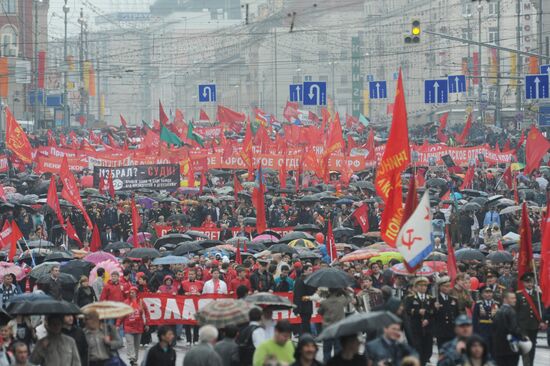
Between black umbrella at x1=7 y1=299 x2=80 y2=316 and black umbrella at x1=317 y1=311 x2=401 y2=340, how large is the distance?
8.08ft

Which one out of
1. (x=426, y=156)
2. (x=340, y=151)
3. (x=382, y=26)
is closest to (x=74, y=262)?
(x=340, y=151)

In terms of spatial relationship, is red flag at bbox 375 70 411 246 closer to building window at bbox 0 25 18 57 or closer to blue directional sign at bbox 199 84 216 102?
blue directional sign at bbox 199 84 216 102

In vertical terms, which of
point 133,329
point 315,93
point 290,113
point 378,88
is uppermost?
point 378,88

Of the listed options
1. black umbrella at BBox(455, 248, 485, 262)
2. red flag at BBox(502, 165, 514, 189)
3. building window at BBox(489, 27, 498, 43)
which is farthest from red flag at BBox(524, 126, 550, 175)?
building window at BBox(489, 27, 498, 43)

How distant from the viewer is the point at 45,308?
→ 13.9 meters

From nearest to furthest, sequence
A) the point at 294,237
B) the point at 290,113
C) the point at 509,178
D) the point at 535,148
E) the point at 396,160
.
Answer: the point at 396,160 < the point at 294,237 < the point at 535,148 < the point at 509,178 < the point at 290,113

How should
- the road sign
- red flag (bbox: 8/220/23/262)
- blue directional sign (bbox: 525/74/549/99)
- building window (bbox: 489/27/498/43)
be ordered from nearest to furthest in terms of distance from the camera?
red flag (bbox: 8/220/23/262), blue directional sign (bbox: 525/74/549/99), the road sign, building window (bbox: 489/27/498/43)

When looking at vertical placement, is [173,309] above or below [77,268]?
below

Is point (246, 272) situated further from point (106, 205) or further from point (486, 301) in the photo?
point (106, 205)

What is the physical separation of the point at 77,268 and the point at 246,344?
8546 mm

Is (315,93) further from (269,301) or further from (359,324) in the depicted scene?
(359,324)

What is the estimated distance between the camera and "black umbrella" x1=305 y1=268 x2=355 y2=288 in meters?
17.2

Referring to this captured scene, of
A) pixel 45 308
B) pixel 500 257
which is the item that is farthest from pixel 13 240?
pixel 45 308

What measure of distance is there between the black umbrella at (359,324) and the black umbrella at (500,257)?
33.4ft
